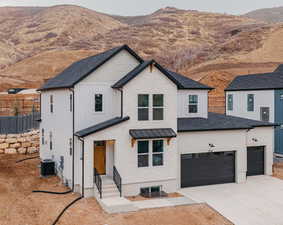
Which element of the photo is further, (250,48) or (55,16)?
(55,16)

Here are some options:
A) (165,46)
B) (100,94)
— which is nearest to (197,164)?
(100,94)

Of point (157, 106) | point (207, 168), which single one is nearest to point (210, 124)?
point (207, 168)

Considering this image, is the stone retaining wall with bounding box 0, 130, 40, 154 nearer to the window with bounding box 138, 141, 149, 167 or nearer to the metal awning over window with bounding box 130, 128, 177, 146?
the window with bounding box 138, 141, 149, 167

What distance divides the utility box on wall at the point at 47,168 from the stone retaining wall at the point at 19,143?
7413 mm

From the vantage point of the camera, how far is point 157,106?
61.4 ft

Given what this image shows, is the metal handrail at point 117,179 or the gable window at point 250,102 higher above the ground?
the gable window at point 250,102

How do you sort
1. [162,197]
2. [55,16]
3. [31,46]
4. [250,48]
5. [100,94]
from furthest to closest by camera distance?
[55,16] < [31,46] < [250,48] < [100,94] < [162,197]

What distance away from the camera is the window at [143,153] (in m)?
18.4

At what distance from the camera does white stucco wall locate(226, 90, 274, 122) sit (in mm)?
31062

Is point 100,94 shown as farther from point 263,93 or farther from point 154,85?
point 263,93

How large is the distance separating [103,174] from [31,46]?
126496 mm

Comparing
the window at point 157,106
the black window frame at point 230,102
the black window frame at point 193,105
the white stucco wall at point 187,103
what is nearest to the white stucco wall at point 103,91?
the window at point 157,106

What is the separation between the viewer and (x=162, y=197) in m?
17.9

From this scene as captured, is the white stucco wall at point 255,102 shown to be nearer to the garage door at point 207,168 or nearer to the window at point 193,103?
the window at point 193,103
